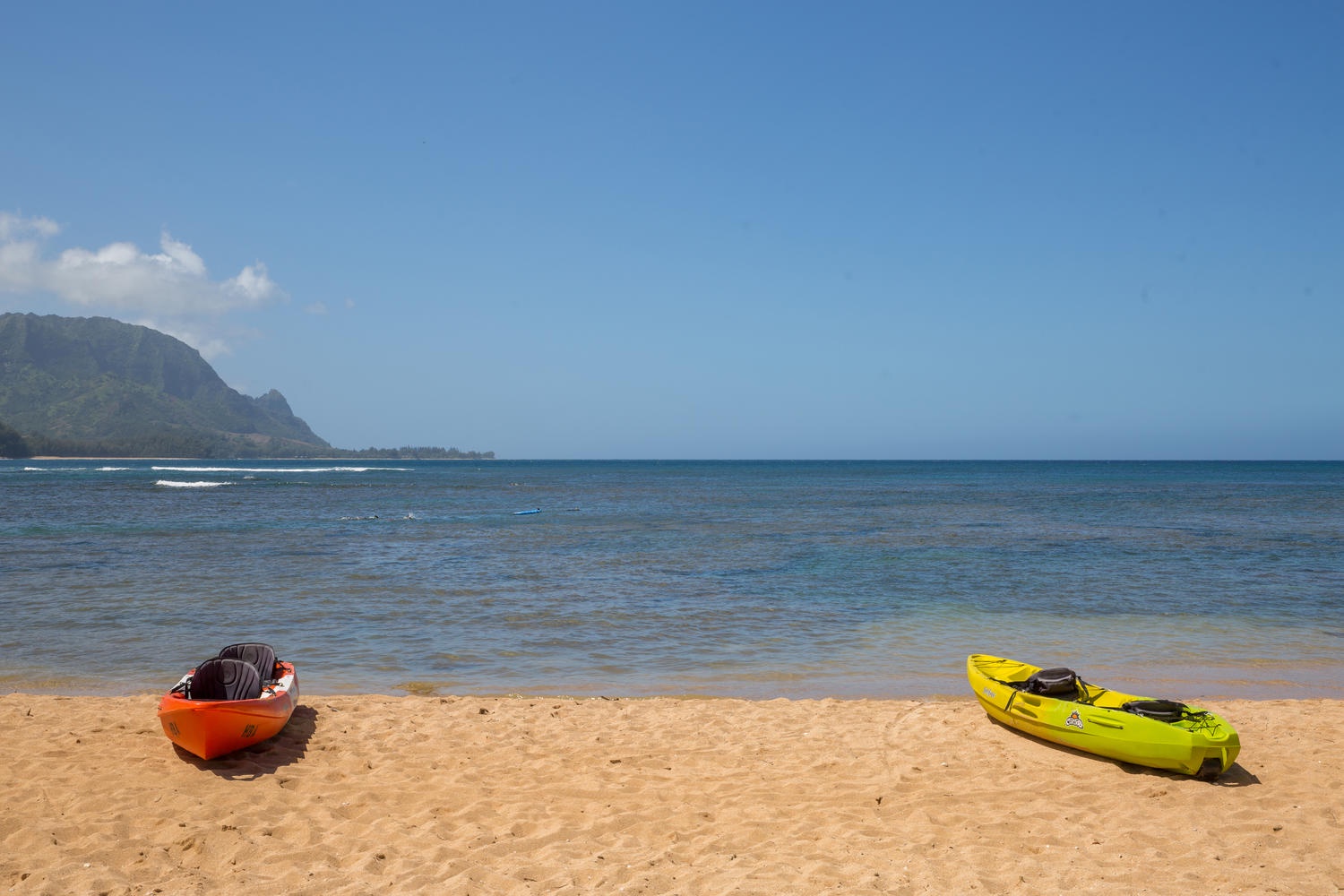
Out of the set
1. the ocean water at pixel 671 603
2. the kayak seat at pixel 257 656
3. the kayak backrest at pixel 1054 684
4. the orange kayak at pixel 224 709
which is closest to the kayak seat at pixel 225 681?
the orange kayak at pixel 224 709

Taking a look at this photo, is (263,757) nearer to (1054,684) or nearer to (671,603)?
(1054,684)

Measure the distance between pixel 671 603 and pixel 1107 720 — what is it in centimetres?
953

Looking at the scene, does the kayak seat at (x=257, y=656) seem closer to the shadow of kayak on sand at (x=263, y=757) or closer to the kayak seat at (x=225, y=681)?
the kayak seat at (x=225, y=681)

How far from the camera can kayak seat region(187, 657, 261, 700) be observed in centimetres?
823

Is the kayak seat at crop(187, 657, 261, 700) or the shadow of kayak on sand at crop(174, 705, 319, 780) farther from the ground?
the kayak seat at crop(187, 657, 261, 700)

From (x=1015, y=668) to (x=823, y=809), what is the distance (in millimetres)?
4051

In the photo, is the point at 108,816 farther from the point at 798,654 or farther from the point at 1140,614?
the point at 1140,614

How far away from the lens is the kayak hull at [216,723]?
736cm

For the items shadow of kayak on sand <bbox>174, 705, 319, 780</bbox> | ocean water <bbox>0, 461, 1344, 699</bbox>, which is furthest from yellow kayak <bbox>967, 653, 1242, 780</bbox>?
shadow of kayak on sand <bbox>174, 705, 319, 780</bbox>

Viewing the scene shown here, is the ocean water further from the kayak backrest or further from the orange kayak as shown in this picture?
the orange kayak

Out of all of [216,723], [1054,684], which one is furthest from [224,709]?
[1054,684]

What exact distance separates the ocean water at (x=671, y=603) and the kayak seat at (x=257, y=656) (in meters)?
1.58

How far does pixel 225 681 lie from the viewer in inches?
331

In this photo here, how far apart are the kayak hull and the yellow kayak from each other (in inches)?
297
